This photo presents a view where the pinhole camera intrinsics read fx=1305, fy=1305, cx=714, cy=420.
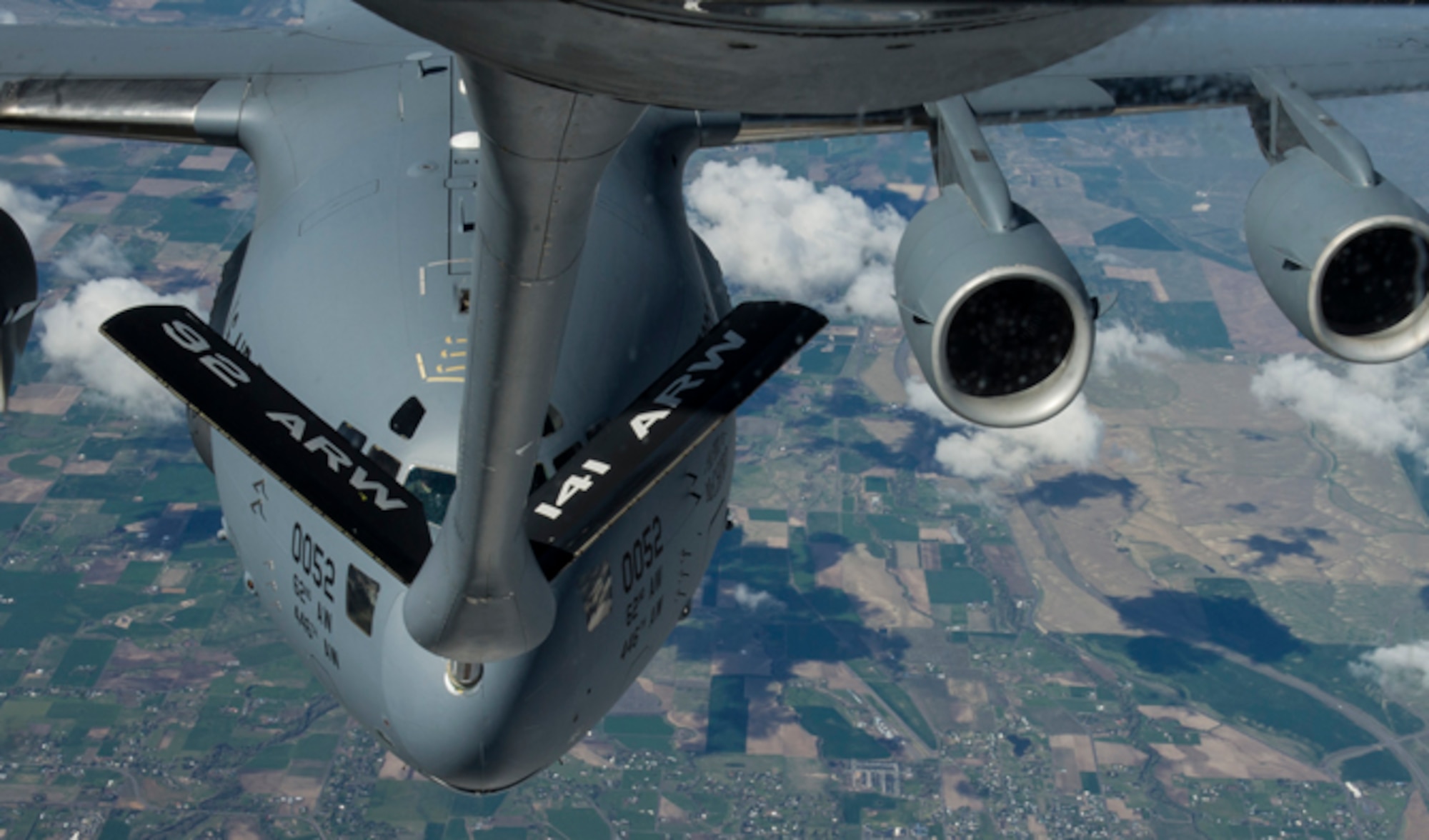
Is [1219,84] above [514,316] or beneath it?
beneath

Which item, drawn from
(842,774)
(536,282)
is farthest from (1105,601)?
(536,282)

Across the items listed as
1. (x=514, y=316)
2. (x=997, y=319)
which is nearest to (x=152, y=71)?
(x=997, y=319)

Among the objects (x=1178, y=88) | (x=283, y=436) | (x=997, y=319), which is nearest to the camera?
(x=283, y=436)

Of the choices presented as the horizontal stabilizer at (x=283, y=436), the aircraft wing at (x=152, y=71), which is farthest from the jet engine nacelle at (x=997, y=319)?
the aircraft wing at (x=152, y=71)

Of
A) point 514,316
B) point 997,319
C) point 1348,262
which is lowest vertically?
point 997,319

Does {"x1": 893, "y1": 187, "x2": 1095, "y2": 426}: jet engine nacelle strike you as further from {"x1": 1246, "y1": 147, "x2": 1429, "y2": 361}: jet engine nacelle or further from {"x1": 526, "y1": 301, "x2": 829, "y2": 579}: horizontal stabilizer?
{"x1": 1246, "y1": 147, "x2": 1429, "y2": 361}: jet engine nacelle

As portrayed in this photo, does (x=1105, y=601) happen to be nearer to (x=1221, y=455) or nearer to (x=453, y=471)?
(x=1221, y=455)

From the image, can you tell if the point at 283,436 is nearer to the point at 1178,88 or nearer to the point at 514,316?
the point at 514,316
